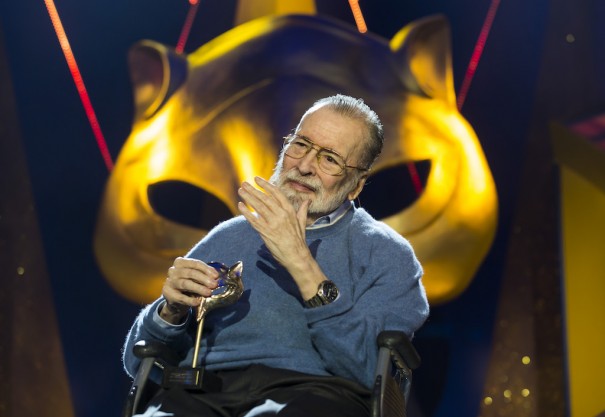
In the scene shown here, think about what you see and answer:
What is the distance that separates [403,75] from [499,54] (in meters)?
0.38

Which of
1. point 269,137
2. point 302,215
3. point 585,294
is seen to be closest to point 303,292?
point 302,215

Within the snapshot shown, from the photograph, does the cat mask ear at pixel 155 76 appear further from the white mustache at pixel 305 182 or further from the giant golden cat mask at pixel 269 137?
the white mustache at pixel 305 182

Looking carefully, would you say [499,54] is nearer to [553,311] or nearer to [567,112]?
[567,112]

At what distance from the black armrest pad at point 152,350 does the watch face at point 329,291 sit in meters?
0.37

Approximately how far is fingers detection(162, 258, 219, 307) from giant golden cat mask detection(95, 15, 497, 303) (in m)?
1.45

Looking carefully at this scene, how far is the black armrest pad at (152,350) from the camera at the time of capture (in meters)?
1.79

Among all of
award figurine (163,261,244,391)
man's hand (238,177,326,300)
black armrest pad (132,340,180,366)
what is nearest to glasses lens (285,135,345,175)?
man's hand (238,177,326,300)

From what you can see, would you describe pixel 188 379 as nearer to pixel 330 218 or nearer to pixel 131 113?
pixel 330 218

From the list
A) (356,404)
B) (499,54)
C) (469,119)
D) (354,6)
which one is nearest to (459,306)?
(469,119)

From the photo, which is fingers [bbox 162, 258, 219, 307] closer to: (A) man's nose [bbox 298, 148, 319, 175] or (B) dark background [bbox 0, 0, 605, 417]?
(A) man's nose [bbox 298, 148, 319, 175]

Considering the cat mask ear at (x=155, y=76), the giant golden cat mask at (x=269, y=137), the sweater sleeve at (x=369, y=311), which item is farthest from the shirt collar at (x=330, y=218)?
the cat mask ear at (x=155, y=76)

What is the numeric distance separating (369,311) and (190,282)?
15.4 inches

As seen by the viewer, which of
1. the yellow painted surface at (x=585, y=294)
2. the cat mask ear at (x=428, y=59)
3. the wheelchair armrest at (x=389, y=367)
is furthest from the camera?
the cat mask ear at (x=428, y=59)

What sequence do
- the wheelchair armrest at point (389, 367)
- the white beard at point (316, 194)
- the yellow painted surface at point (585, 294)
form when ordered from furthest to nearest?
1. the yellow painted surface at point (585, 294)
2. the white beard at point (316, 194)
3. the wheelchair armrest at point (389, 367)
